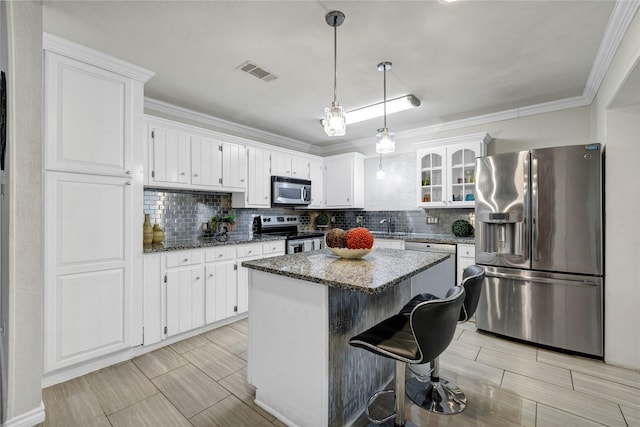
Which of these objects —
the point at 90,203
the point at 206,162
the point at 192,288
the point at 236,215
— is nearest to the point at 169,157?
the point at 206,162

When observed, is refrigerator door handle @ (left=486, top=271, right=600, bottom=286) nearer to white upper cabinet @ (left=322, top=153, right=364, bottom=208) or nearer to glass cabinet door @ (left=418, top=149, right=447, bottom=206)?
glass cabinet door @ (left=418, top=149, right=447, bottom=206)

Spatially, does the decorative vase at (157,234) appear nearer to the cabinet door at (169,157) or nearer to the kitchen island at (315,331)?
the cabinet door at (169,157)

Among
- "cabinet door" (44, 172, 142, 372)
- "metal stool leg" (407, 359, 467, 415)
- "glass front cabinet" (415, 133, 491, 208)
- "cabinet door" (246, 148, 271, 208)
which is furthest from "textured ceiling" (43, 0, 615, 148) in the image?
"metal stool leg" (407, 359, 467, 415)

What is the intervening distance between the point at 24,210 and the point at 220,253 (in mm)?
1723

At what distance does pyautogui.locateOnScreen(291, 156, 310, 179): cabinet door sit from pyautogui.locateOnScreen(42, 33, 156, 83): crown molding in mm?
2356

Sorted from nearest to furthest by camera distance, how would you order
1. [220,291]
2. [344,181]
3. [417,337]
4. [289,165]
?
1. [417,337]
2. [220,291]
3. [289,165]
4. [344,181]

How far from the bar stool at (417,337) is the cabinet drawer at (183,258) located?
6.98 ft

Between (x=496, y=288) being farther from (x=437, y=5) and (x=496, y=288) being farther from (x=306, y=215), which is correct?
(x=306, y=215)

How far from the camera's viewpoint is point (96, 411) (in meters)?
1.92

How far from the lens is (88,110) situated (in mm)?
2355

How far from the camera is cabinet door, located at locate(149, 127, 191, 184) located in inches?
121

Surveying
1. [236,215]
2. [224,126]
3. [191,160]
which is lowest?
[236,215]

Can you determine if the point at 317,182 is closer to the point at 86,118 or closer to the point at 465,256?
the point at 465,256

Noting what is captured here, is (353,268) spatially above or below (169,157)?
below
